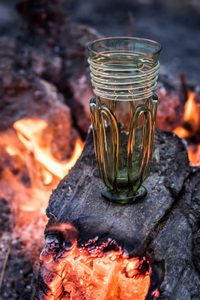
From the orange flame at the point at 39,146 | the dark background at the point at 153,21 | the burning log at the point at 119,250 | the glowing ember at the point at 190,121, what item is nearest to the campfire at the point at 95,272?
the burning log at the point at 119,250

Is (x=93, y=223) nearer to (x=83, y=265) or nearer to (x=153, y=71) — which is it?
(x=83, y=265)

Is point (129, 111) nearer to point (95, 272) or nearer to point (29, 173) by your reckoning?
point (95, 272)

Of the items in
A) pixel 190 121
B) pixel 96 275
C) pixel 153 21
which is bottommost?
pixel 153 21

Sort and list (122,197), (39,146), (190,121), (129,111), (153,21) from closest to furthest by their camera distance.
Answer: (122,197)
(129,111)
(39,146)
(190,121)
(153,21)

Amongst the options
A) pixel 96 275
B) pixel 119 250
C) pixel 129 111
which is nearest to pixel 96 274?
pixel 96 275

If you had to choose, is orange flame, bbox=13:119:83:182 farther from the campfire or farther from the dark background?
the dark background

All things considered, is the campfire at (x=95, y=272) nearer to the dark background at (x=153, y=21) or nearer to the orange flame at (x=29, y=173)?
the orange flame at (x=29, y=173)

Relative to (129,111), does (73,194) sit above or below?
below

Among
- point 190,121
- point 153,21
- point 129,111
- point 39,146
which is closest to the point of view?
point 129,111

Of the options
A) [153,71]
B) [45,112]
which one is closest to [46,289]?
[153,71]
